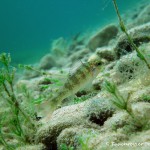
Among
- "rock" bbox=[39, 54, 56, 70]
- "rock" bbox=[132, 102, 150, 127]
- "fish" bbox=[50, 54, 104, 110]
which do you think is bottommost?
"rock" bbox=[132, 102, 150, 127]

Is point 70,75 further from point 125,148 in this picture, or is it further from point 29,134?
point 125,148

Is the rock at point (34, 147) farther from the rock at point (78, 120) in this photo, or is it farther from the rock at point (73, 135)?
the rock at point (73, 135)

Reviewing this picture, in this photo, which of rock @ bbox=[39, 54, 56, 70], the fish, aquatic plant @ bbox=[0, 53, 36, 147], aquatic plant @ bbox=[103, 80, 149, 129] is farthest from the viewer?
rock @ bbox=[39, 54, 56, 70]

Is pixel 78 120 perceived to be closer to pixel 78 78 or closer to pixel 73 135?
pixel 73 135

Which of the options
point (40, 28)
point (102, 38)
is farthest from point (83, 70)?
point (40, 28)

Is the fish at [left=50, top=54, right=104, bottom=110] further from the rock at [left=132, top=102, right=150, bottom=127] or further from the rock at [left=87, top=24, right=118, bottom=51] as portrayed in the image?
the rock at [left=87, top=24, right=118, bottom=51]

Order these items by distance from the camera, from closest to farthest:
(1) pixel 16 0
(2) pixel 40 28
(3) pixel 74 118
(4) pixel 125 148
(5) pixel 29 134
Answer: (4) pixel 125 148, (3) pixel 74 118, (5) pixel 29 134, (1) pixel 16 0, (2) pixel 40 28

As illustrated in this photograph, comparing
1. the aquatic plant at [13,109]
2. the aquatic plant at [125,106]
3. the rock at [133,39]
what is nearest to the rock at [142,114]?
the aquatic plant at [125,106]

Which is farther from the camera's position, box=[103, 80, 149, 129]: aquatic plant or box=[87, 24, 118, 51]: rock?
box=[87, 24, 118, 51]: rock

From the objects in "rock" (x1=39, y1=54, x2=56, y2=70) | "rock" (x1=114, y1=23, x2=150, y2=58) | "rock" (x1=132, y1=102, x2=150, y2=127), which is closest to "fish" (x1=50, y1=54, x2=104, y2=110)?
"rock" (x1=132, y1=102, x2=150, y2=127)
